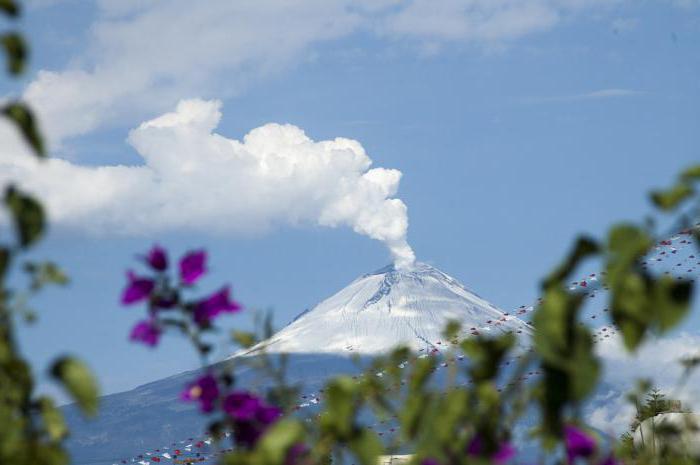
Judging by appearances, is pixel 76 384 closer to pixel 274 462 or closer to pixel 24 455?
pixel 24 455

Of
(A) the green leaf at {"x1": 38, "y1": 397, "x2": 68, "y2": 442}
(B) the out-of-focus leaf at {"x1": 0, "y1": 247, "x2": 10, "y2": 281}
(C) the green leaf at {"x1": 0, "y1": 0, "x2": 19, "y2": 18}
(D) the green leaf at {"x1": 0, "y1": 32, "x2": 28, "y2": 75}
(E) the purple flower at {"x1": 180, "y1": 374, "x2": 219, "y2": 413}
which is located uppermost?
(C) the green leaf at {"x1": 0, "y1": 0, "x2": 19, "y2": 18}

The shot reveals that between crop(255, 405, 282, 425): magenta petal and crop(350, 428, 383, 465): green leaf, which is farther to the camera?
crop(255, 405, 282, 425): magenta petal

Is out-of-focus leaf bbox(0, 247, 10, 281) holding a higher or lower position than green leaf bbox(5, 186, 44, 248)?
lower

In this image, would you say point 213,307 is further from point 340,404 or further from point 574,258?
point 574,258

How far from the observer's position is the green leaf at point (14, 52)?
5.64 feet

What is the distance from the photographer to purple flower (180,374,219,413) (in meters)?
2.04

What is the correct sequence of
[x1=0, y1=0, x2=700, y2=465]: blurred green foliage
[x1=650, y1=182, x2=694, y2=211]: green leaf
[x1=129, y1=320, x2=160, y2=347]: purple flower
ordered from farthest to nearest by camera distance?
[x1=129, y1=320, x2=160, y2=347]: purple flower, [x1=650, y1=182, x2=694, y2=211]: green leaf, [x1=0, y1=0, x2=700, y2=465]: blurred green foliage

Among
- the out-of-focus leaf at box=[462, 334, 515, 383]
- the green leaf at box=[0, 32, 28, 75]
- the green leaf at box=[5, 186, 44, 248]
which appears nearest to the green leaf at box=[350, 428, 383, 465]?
the out-of-focus leaf at box=[462, 334, 515, 383]

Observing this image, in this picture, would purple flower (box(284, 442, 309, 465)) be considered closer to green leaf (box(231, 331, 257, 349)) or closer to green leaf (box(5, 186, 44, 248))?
green leaf (box(231, 331, 257, 349))

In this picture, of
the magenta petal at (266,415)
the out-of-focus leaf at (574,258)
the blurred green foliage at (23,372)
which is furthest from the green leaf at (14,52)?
the out-of-focus leaf at (574,258)

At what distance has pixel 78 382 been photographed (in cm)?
153

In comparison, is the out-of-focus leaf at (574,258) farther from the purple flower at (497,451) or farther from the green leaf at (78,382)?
the green leaf at (78,382)

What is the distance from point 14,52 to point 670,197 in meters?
1.11

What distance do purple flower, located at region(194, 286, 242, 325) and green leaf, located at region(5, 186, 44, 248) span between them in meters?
0.43
